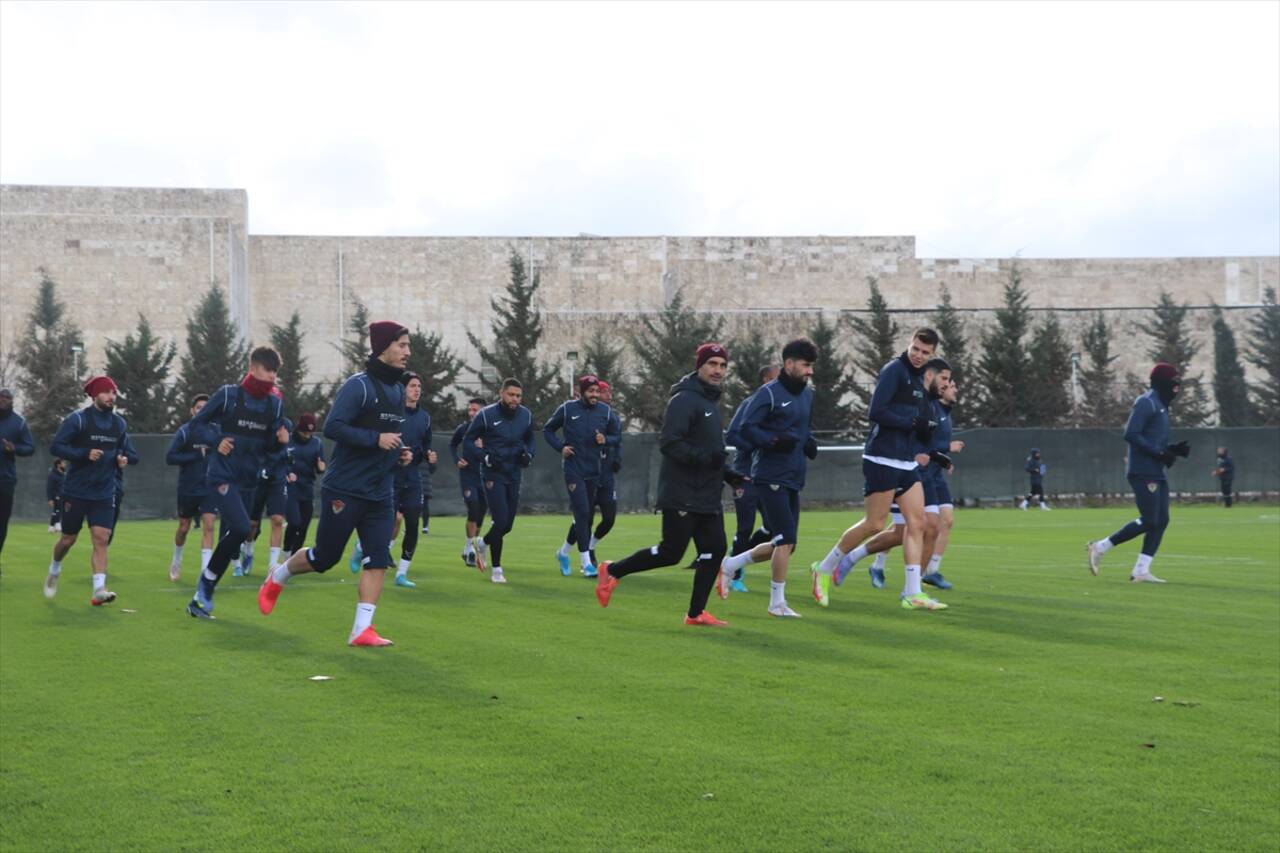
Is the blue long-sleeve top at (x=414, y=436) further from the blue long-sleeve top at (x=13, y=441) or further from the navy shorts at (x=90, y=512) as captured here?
the blue long-sleeve top at (x=13, y=441)

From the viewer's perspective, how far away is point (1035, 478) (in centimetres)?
4178

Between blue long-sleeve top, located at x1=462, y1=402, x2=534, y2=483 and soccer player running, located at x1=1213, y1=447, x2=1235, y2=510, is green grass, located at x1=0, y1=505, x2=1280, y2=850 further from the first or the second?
soccer player running, located at x1=1213, y1=447, x2=1235, y2=510

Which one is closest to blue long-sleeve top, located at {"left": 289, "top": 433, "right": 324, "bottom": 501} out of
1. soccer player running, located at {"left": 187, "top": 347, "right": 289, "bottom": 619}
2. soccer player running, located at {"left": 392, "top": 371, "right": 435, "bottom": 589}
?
soccer player running, located at {"left": 392, "top": 371, "right": 435, "bottom": 589}

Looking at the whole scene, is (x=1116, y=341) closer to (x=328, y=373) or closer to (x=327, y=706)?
(x=328, y=373)

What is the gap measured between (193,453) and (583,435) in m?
4.19

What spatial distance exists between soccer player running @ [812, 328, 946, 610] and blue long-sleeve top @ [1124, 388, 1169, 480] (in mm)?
4139

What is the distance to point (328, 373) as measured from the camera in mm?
69562

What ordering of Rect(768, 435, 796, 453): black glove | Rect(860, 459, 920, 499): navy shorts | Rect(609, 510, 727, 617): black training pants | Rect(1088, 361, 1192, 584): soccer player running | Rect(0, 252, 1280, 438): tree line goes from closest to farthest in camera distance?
1. Rect(609, 510, 727, 617): black training pants
2. Rect(768, 435, 796, 453): black glove
3. Rect(860, 459, 920, 499): navy shorts
4. Rect(1088, 361, 1192, 584): soccer player running
5. Rect(0, 252, 1280, 438): tree line

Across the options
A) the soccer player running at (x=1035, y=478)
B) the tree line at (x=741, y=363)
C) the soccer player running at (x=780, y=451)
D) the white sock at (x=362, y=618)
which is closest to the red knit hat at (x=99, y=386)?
the white sock at (x=362, y=618)

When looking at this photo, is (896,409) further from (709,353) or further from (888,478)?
(709,353)

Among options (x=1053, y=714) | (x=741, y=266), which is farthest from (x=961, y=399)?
(x=1053, y=714)

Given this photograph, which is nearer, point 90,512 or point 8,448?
point 90,512

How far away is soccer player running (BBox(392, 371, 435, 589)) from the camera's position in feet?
51.5

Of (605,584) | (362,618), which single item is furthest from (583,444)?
(362,618)
